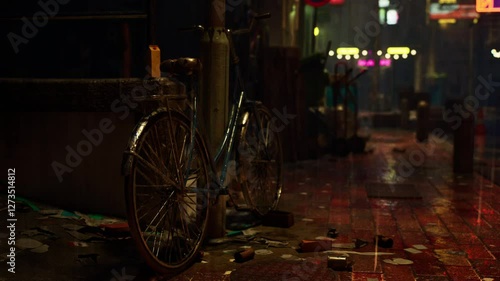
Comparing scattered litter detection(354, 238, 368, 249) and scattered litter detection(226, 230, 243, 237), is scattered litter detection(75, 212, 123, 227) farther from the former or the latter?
scattered litter detection(354, 238, 368, 249)

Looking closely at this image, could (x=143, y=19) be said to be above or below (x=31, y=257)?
above

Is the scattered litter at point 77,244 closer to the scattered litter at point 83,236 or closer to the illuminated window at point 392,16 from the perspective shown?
the scattered litter at point 83,236

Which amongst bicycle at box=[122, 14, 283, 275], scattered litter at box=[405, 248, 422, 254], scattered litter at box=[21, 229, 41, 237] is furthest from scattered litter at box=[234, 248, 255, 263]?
scattered litter at box=[21, 229, 41, 237]

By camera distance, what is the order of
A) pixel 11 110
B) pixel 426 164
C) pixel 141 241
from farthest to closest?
pixel 426 164 → pixel 11 110 → pixel 141 241

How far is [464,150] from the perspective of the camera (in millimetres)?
10406

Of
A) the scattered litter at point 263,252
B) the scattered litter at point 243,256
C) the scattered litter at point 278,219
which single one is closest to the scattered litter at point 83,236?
the scattered litter at point 243,256

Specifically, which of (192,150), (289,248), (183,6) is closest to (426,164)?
(183,6)

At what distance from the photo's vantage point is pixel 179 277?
4230 mm

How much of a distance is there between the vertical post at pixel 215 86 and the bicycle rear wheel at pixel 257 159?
12.9 inches

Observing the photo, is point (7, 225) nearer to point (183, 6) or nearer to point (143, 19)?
point (143, 19)

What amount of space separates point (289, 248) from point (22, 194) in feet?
8.87

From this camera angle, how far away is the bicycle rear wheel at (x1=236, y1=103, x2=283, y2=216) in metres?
5.82

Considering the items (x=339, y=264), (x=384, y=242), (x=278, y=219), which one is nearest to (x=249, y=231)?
(x=278, y=219)

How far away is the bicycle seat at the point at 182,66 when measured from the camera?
4512 mm
